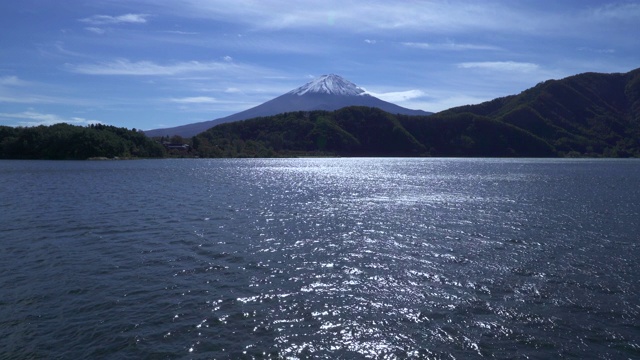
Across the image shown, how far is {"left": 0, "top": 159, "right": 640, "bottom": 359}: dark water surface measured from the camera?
11.3 metres

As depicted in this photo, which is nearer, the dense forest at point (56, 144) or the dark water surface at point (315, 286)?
the dark water surface at point (315, 286)

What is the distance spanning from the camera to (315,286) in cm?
1578

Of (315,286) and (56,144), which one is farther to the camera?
(56,144)

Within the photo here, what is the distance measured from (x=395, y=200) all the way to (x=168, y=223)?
75.2ft

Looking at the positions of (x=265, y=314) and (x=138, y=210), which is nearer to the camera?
(x=265, y=314)

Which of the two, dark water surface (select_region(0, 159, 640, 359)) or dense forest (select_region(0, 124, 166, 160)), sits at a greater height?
dense forest (select_region(0, 124, 166, 160))

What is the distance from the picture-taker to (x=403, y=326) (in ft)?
40.8

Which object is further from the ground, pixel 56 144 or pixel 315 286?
pixel 56 144

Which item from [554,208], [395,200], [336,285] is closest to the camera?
[336,285]

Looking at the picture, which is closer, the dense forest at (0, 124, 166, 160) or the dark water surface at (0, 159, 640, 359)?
the dark water surface at (0, 159, 640, 359)

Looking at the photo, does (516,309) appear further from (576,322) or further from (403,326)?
(403,326)

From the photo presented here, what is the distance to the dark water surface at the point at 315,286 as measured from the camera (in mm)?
11305

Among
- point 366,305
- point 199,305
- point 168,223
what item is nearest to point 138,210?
point 168,223

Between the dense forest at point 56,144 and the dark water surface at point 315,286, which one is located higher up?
the dense forest at point 56,144
